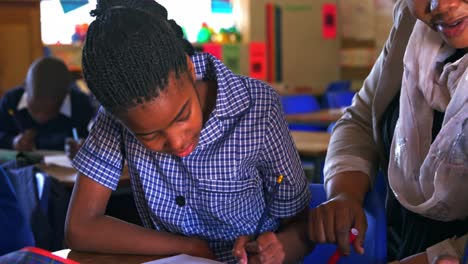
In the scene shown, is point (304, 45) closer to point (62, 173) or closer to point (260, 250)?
point (62, 173)

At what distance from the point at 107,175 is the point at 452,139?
2.14ft

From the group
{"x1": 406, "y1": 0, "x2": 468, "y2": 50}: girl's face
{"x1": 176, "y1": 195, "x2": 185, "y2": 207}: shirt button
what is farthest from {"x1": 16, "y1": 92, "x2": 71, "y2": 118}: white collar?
{"x1": 406, "y1": 0, "x2": 468, "y2": 50}: girl's face

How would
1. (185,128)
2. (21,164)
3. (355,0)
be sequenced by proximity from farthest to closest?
(355,0), (21,164), (185,128)

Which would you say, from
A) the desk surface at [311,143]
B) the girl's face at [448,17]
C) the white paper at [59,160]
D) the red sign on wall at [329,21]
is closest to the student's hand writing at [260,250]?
the girl's face at [448,17]

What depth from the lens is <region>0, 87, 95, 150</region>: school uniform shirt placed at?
362 centimetres

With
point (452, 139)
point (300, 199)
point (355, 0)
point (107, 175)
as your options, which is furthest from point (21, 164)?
point (355, 0)

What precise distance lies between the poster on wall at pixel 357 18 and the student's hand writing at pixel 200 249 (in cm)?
645

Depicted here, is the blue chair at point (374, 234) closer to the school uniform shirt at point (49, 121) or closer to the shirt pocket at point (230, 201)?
the shirt pocket at point (230, 201)

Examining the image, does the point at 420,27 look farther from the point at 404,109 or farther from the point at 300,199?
the point at 300,199

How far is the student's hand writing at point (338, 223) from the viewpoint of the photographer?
1168mm

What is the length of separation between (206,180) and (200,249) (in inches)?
5.2

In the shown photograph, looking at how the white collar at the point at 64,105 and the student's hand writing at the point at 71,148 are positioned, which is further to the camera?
the white collar at the point at 64,105

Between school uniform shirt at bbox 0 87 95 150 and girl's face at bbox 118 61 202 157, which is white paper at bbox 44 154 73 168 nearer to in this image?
school uniform shirt at bbox 0 87 95 150

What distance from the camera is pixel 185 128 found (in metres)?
1.12
